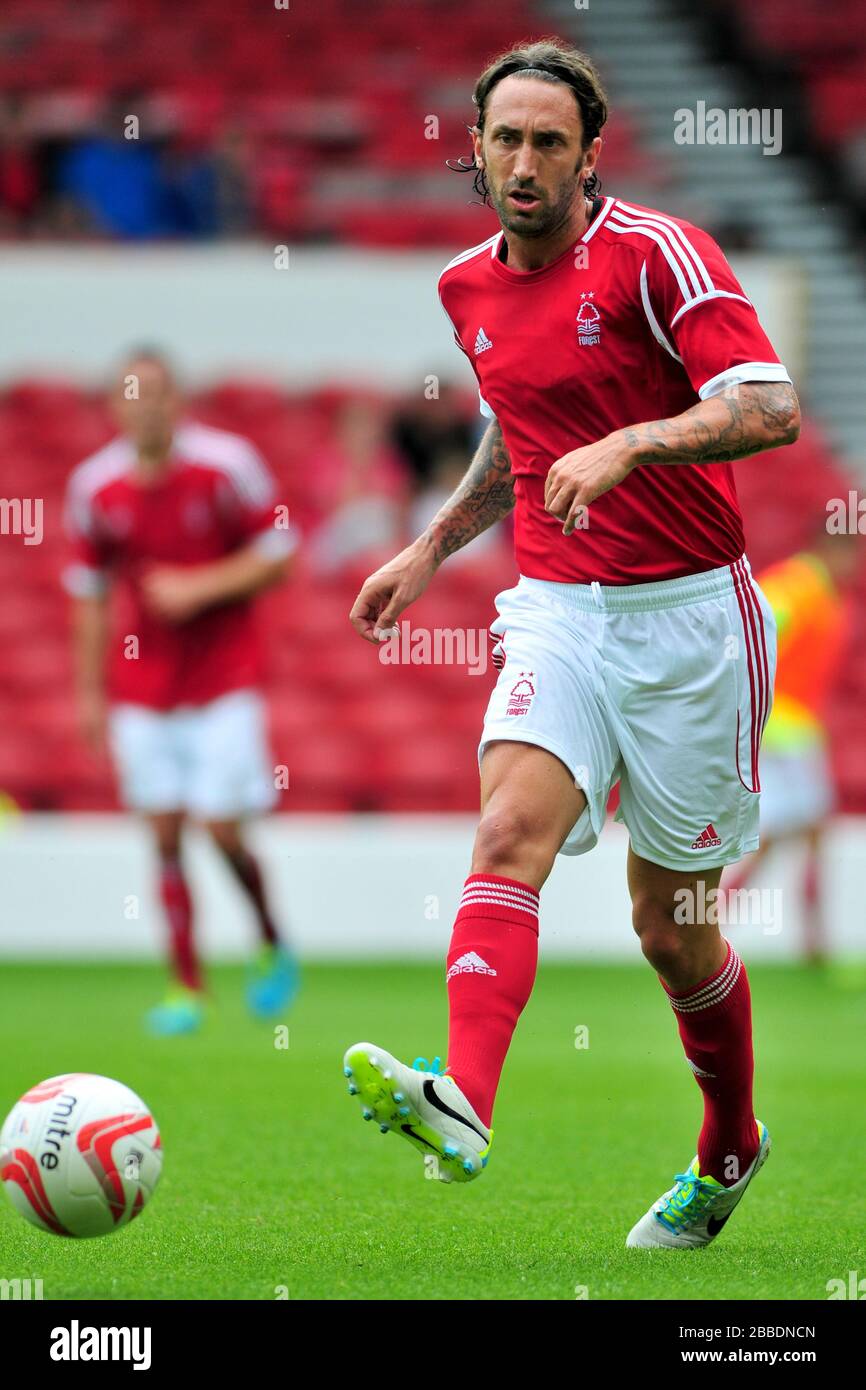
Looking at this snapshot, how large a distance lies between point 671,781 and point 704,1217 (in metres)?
1.06

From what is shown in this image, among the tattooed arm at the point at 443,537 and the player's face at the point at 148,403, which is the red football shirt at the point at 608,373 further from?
the player's face at the point at 148,403

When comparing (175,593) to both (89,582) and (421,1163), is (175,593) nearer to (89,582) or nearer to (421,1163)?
(89,582)

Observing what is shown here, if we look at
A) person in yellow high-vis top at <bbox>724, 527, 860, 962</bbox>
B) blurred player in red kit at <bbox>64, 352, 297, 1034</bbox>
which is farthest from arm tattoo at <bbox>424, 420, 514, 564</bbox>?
person in yellow high-vis top at <bbox>724, 527, 860, 962</bbox>

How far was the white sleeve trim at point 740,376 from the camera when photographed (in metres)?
4.11

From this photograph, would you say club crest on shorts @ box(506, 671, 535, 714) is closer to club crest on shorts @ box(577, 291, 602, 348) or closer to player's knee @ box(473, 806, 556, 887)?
player's knee @ box(473, 806, 556, 887)

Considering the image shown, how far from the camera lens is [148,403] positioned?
923 cm

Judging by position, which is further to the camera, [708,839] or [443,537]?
[443,537]

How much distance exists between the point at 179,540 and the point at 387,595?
4.86 meters

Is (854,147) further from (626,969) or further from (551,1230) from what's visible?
(551,1230)

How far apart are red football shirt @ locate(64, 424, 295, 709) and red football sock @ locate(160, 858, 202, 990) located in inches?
31.1

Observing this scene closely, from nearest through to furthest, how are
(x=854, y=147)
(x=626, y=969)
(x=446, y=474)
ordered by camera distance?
(x=626, y=969) < (x=446, y=474) < (x=854, y=147)

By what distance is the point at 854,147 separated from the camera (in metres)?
17.9

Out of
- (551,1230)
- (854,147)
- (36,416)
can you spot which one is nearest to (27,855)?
(36,416)

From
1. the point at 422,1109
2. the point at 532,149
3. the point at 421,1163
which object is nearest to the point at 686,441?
the point at 532,149
